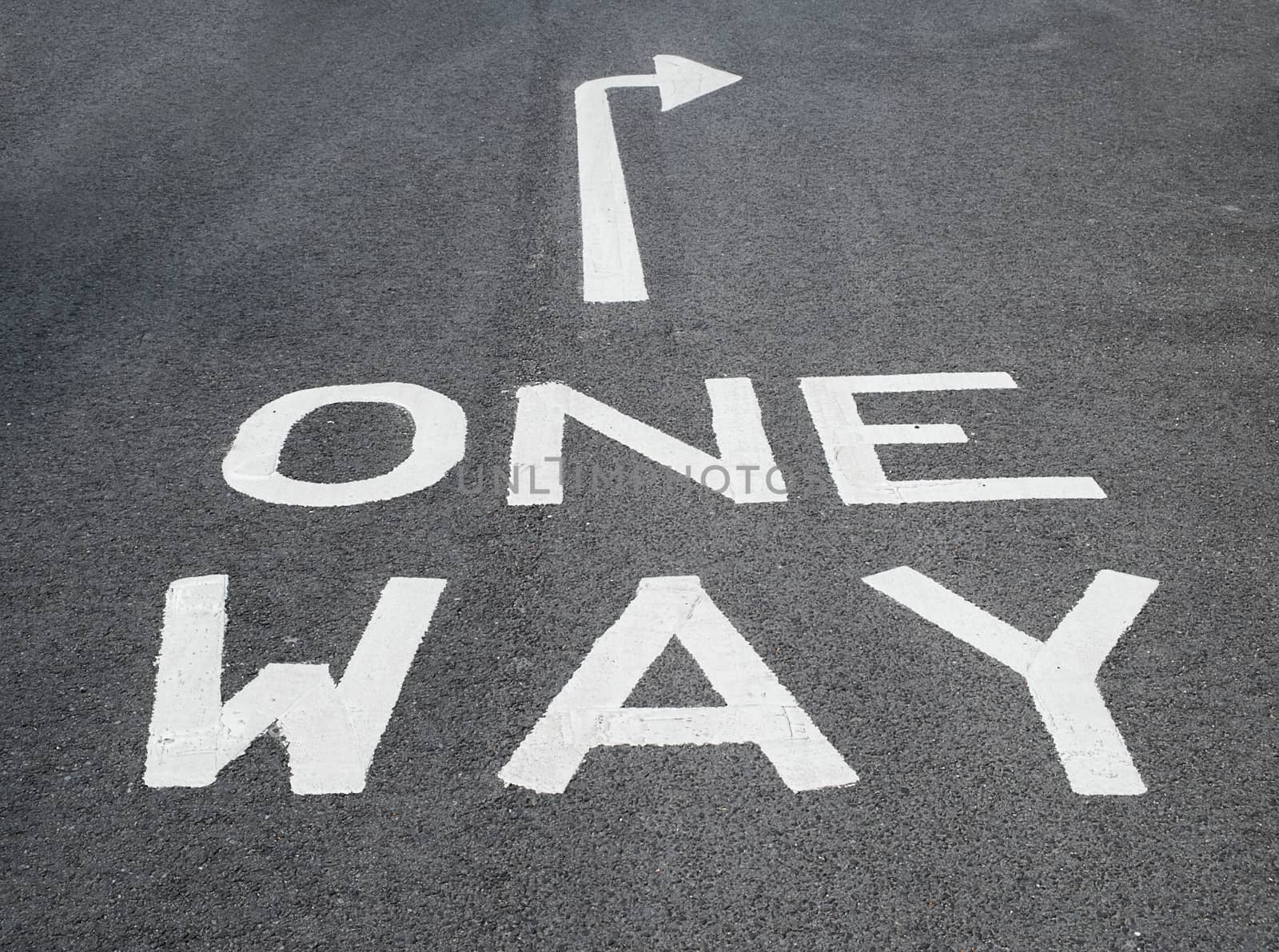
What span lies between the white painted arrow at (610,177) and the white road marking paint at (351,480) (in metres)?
1.31

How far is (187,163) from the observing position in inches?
305

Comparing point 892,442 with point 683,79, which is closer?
point 892,442

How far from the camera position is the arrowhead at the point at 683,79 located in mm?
8875

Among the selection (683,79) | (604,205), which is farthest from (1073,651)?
(683,79)

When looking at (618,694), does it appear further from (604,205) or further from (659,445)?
(604,205)

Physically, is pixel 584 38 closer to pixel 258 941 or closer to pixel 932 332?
pixel 932 332

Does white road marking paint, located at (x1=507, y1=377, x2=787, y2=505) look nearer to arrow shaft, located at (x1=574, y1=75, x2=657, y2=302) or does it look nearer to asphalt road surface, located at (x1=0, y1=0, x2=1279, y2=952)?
asphalt road surface, located at (x1=0, y1=0, x2=1279, y2=952)

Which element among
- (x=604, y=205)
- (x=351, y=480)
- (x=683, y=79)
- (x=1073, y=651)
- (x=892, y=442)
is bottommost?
(x=1073, y=651)

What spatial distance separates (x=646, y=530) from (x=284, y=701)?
1564mm

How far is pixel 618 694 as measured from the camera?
3.95 m

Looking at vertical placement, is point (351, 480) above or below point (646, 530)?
above

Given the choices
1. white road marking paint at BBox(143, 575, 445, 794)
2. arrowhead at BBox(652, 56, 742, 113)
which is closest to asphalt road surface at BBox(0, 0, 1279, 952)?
white road marking paint at BBox(143, 575, 445, 794)

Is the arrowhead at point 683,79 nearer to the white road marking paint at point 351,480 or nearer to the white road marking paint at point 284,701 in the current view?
the white road marking paint at point 351,480

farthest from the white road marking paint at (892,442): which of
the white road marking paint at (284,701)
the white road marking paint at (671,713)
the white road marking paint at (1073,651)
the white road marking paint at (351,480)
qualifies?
the white road marking paint at (284,701)
